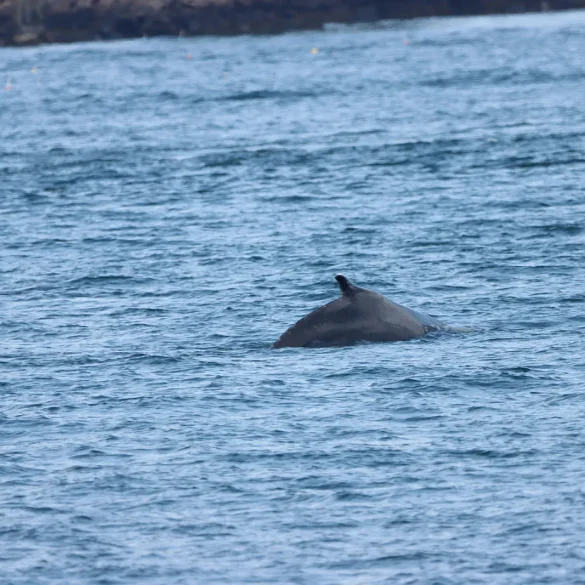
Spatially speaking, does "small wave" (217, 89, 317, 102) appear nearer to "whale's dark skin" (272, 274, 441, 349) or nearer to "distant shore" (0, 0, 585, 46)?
"whale's dark skin" (272, 274, 441, 349)

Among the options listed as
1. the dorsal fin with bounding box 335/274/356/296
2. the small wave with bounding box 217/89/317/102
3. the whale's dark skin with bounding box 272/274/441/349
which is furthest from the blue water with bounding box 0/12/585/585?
the small wave with bounding box 217/89/317/102

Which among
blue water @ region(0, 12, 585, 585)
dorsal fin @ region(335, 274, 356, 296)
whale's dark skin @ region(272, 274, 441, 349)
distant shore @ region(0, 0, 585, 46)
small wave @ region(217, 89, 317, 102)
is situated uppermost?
distant shore @ region(0, 0, 585, 46)

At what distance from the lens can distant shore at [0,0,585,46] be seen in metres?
117

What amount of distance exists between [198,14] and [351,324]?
345ft

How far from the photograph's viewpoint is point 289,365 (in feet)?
59.6

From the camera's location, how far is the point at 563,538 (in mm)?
12297

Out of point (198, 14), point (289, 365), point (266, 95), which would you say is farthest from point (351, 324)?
point (198, 14)

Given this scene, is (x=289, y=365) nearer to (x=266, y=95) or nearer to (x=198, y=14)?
(x=266, y=95)

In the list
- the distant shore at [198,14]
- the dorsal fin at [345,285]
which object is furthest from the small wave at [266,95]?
the distant shore at [198,14]

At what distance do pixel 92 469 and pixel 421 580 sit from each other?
164 inches

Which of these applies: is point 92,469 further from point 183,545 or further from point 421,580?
point 421,580

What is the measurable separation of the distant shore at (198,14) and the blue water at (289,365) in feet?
233

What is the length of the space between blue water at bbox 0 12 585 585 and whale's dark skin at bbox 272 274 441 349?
0.78 ft

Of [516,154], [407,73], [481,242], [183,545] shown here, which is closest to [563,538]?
[183,545]
